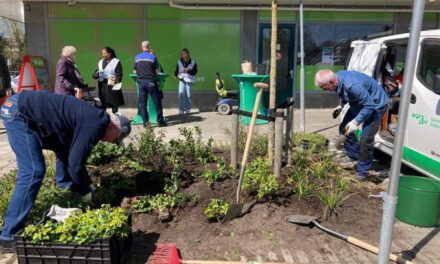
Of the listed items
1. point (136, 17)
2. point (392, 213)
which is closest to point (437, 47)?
point (392, 213)

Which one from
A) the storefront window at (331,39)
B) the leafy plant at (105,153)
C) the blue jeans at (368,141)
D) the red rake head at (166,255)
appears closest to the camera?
the red rake head at (166,255)

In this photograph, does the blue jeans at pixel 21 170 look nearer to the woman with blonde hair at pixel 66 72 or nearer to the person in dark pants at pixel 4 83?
the woman with blonde hair at pixel 66 72

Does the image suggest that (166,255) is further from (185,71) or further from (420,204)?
(185,71)

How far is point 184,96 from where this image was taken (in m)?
11.1

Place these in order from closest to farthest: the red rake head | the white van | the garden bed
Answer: the red rake head → the garden bed → the white van

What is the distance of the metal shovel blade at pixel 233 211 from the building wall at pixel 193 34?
28.6ft

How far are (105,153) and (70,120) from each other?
2.23 m

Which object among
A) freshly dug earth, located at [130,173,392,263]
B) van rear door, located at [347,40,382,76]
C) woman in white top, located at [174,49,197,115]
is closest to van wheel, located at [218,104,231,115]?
woman in white top, located at [174,49,197,115]

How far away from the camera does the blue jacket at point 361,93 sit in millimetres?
5031

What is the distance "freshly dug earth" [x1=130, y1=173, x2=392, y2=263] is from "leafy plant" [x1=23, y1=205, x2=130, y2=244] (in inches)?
18.3

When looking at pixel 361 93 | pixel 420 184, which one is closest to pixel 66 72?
pixel 361 93

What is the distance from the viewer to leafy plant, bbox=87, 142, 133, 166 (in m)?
5.38

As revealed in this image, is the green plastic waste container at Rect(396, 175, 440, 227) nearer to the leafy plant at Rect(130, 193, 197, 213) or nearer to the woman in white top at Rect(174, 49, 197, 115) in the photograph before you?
the leafy plant at Rect(130, 193, 197, 213)

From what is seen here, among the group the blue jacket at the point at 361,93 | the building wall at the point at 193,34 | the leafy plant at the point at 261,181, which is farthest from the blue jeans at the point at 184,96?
the leafy plant at the point at 261,181
